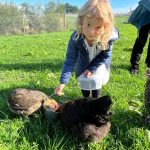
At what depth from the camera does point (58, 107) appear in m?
3.77

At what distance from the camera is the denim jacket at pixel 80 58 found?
3887mm

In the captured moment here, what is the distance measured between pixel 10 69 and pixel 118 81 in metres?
2.17

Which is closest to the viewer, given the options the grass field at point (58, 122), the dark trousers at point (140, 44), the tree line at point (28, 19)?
the grass field at point (58, 122)

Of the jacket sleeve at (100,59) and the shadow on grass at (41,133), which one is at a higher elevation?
the jacket sleeve at (100,59)

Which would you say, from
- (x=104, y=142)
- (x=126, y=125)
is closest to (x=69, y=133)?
(x=104, y=142)

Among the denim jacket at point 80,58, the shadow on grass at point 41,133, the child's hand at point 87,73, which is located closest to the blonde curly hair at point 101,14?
the denim jacket at point 80,58

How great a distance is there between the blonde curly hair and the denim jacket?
8.5 inches

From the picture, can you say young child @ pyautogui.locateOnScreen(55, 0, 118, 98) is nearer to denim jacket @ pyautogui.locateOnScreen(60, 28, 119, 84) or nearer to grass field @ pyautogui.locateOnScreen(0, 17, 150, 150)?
denim jacket @ pyautogui.locateOnScreen(60, 28, 119, 84)

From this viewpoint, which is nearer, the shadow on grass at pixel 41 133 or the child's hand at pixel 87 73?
the shadow on grass at pixel 41 133

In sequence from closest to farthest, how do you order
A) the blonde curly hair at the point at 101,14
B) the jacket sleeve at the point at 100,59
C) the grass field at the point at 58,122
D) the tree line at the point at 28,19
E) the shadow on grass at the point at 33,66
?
the grass field at the point at 58,122, the blonde curly hair at the point at 101,14, the jacket sleeve at the point at 100,59, the shadow on grass at the point at 33,66, the tree line at the point at 28,19

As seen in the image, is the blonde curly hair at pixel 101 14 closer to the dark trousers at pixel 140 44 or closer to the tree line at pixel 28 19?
the dark trousers at pixel 140 44

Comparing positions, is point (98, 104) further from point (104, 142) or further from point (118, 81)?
point (118, 81)

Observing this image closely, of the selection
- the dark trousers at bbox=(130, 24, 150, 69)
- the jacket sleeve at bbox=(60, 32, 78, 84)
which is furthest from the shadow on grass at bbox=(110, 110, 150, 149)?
the dark trousers at bbox=(130, 24, 150, 69)

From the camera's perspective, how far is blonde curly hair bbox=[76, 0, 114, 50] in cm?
344
